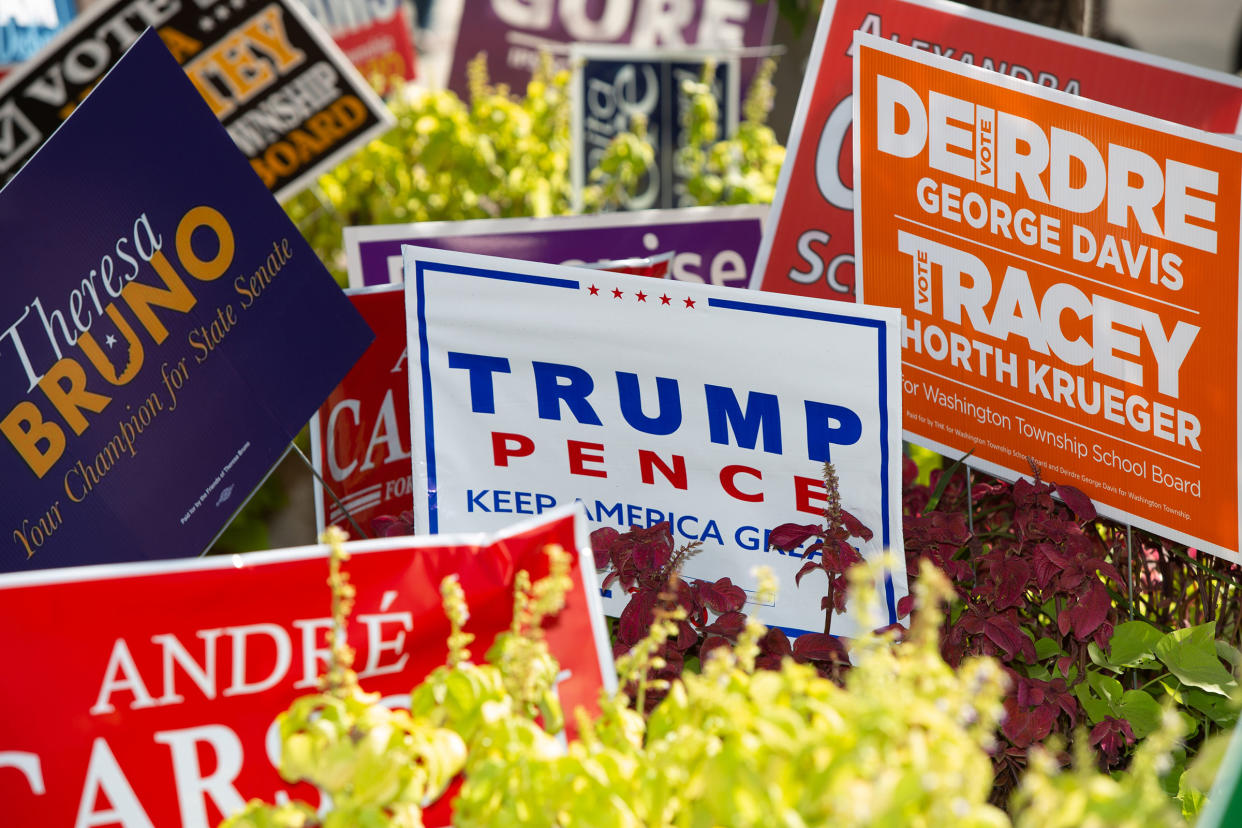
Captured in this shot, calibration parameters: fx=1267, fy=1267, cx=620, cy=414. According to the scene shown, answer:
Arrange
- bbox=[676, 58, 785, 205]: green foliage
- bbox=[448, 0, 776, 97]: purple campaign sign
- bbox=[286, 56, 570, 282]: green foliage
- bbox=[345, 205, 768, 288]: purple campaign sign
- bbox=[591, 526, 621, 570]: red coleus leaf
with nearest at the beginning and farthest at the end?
bbox=[591, 526, 621, 570]: red coleus leaf, bbox=[345, 205, 768, 288]: purple campaign sign, bbox=[676, 58, 785, 205]: green foliage, bbox=[286, 56, 570, 282]: green foliage, bbox=[448, 0, 776, 97]: purple campaign sign

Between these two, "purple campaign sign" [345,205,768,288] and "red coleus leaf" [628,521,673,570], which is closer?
"red coleus leaf" [628,521,673,570]

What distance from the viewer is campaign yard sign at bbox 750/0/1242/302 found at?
9.48 feet

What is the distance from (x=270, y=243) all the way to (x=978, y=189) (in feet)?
4.61

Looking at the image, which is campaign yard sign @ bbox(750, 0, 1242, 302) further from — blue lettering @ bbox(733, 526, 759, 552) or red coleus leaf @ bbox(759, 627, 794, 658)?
red coleus leaf @ bbox(759, 627, 794, 658)

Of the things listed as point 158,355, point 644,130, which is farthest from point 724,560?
point 644,130

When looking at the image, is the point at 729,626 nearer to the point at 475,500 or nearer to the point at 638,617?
the point at 638,617

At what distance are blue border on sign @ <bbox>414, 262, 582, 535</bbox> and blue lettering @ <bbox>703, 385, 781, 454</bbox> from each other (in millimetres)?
316

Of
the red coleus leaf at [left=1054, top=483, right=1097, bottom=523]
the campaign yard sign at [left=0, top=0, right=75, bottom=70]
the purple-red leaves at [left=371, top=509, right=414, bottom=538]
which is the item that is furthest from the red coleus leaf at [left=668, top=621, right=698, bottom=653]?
the campaign yard sign at [left=0, top=0, right=75, bottom=70]

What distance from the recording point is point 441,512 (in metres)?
2.26

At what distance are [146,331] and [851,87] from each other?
1790 millimetres

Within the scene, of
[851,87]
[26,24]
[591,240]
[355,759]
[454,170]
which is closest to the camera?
[355,759]

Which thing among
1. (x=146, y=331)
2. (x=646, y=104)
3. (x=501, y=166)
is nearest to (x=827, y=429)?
(x=146, y=331)

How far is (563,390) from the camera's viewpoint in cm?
226

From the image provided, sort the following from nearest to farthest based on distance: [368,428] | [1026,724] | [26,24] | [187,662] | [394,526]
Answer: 1. [187,662]
2. [1026,724]
3. [394,526]
4. [368,428]
5. [26,24]
